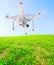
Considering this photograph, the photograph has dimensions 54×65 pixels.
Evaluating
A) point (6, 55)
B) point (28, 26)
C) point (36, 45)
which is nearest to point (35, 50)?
point (36, 45)

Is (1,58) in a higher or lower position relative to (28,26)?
lower

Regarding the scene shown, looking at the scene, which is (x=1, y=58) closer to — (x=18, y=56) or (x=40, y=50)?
(x=18, y=56)

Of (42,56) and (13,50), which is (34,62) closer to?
(42,56)

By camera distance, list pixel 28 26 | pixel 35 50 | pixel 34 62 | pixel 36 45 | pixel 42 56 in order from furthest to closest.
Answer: pixel 28 26
pixel 36 45
pixel 35 50
pixel 42 56
pixel 34 62

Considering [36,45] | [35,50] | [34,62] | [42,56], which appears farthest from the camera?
[36,45]

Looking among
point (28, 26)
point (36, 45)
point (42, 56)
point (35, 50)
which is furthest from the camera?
point (28, 26)

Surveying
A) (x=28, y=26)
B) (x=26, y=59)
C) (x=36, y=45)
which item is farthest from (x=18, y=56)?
(x=28, y=26)

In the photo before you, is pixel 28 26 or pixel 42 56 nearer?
pixel 42 56

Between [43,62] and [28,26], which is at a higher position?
[28,26]

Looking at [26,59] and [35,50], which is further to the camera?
[35,50]
